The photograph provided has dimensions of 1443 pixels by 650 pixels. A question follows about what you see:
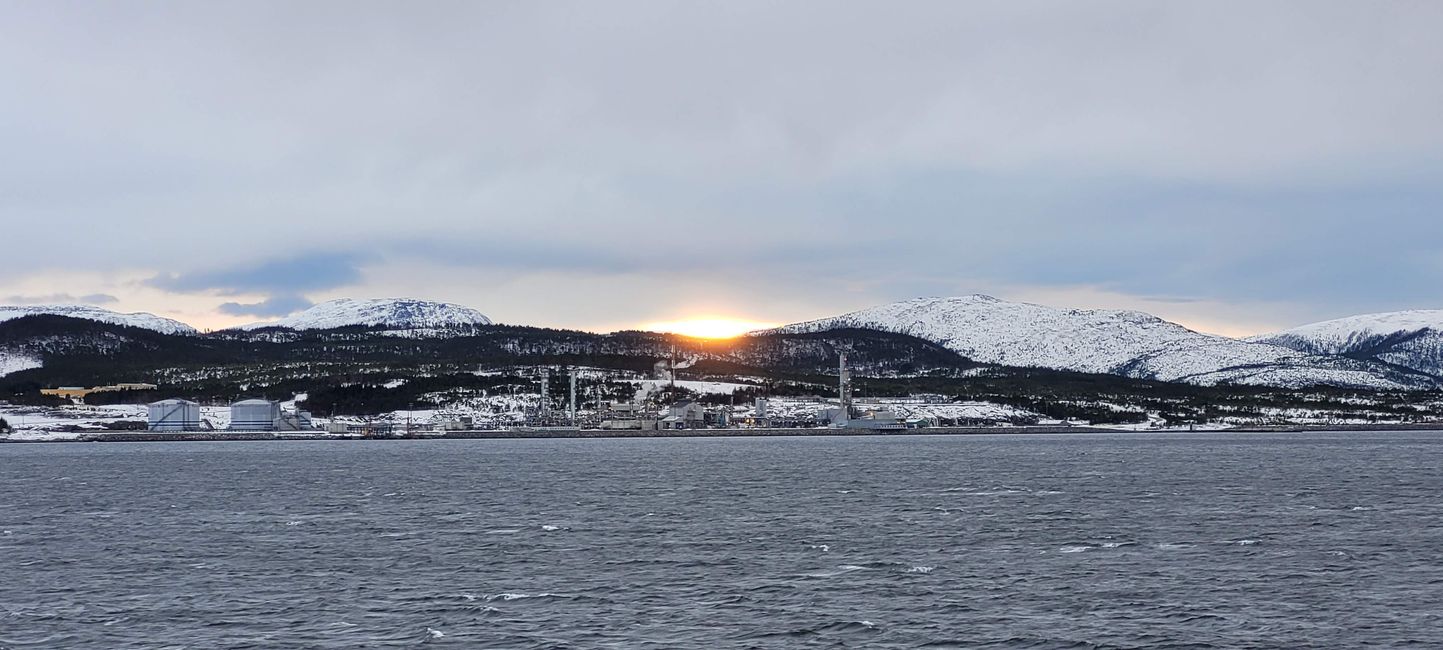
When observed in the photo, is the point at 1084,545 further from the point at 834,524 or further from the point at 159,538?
the point at 159,538

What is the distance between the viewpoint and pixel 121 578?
58.1 meters

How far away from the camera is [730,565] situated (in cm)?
6066

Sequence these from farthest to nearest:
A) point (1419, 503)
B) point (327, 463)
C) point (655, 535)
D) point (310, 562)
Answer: point (327, 463) → point (1419, 503) → point (655, 535) → point (310, 562)

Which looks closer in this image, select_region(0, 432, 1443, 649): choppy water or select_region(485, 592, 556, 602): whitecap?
select_region(0, 432, 1443, 649): choppy water

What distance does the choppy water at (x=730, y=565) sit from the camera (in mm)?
45594

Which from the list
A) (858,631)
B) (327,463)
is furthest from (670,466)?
(858,631)

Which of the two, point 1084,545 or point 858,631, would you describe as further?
point 1084,545

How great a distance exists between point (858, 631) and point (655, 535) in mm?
28745

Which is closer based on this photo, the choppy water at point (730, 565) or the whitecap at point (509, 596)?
the choppy water at point (730, 565)

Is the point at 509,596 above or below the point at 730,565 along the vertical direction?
below

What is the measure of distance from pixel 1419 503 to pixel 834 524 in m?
41.9

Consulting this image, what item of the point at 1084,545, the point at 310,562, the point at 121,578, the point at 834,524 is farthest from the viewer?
the point at 834,524

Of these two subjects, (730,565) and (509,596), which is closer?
(509,596)

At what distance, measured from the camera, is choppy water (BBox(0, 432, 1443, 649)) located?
4559 cm
